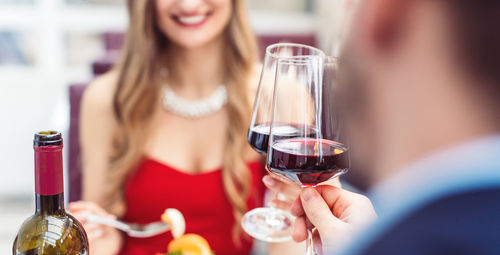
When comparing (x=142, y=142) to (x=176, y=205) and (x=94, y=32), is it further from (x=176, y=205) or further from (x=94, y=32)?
(x=94, y=32)

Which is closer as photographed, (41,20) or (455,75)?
(455,75)

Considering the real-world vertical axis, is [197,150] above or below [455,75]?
below

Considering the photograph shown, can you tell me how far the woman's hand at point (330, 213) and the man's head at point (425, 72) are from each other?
1.12 ft

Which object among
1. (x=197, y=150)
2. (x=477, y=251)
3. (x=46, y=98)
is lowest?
(x=46, y=98)

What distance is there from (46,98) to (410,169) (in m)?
4.38

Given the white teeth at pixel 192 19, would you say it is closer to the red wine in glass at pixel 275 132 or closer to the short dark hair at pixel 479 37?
the red wine in glass at pixel 275 132

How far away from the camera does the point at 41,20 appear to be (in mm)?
4199

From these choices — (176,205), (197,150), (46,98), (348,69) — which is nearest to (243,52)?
(197,150)

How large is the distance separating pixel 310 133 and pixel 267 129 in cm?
15

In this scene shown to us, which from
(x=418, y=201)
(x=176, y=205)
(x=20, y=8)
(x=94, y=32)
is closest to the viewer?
(x=418, y=201)

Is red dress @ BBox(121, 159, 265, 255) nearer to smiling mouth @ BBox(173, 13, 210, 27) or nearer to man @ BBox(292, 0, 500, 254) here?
smiling mouth @ BBox(173, 13, 210, 27)

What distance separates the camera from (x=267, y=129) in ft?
2.83

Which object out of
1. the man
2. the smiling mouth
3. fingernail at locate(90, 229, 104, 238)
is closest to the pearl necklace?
the smiling mouth

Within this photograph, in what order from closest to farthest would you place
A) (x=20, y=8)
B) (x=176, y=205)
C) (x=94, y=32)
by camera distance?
(x=176, y=205)
(x=20, y=8)
(x=94, y=32)
